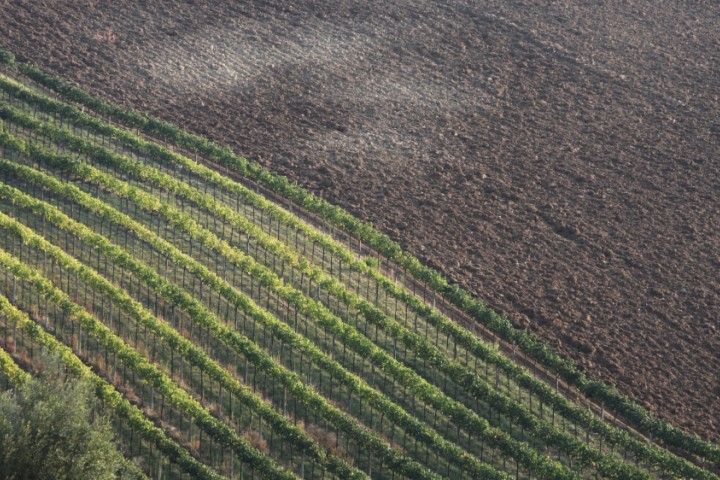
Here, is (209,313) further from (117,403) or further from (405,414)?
(405,414)

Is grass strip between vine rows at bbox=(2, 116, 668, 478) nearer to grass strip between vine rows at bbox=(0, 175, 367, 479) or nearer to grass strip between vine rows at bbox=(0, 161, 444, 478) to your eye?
grass strip between vine rows at bbox=(0, 161, 444, 478)

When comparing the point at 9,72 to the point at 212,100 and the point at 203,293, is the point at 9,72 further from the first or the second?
the point at 203,293

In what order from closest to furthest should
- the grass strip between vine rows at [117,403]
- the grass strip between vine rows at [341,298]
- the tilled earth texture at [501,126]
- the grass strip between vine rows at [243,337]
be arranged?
1. the grass strip between vine rows at [117,403]
2. the grass strip between vine rows at [243,337]
3. the grass strip between vine rows at [341,298]
4. the tilled earth texture at [501,126]

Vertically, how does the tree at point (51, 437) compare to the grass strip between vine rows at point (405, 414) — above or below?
above

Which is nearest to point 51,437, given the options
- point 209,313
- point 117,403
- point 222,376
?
point 117,403

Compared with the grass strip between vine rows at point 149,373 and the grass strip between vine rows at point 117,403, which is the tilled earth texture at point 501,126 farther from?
the grass strip between vine rows at point 117,403

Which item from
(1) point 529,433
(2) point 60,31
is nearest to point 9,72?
(2) point 60,31

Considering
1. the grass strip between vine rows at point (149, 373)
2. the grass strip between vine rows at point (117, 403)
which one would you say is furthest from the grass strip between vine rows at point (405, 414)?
the grass strip between vine rows at point (117, 403)
